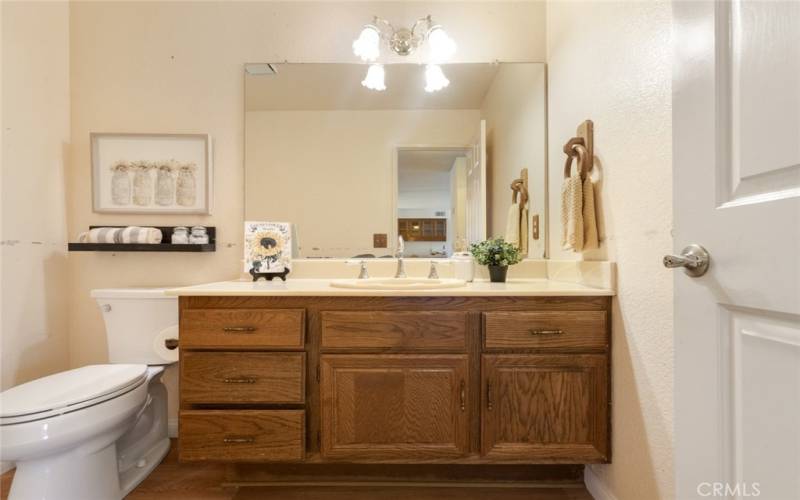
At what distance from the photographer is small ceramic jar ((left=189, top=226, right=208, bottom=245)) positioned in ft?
5.78

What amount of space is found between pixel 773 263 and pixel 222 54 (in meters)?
2.16

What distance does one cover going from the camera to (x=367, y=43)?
1.72 meters

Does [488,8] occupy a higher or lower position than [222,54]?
higher

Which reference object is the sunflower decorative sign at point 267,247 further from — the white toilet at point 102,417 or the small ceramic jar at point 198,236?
the white toilet at point 102,417

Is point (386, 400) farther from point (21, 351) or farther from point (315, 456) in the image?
point (21, 351)

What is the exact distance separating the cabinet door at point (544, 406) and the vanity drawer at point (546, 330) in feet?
0.14

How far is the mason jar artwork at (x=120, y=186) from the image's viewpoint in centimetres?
182

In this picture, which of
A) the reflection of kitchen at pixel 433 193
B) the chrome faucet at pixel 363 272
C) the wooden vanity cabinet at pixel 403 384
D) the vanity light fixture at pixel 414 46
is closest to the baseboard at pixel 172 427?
the wooden vanity cabinet at pixel 403 384

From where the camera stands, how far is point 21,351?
1.62m

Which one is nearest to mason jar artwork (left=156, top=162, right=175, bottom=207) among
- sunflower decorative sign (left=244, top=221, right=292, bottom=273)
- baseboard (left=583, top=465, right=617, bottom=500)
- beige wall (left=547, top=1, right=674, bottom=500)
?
sunflower decorative sign (left=244, top=221, right=292, bottom=273)

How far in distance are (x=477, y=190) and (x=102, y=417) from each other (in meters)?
1.71

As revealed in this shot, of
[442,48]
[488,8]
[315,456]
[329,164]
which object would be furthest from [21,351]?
[488,8]

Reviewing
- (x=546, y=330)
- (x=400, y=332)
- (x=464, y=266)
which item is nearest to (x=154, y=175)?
(x=400, y=332)

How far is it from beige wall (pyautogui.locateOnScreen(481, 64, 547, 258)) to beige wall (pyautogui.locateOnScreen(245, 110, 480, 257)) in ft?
0.47
